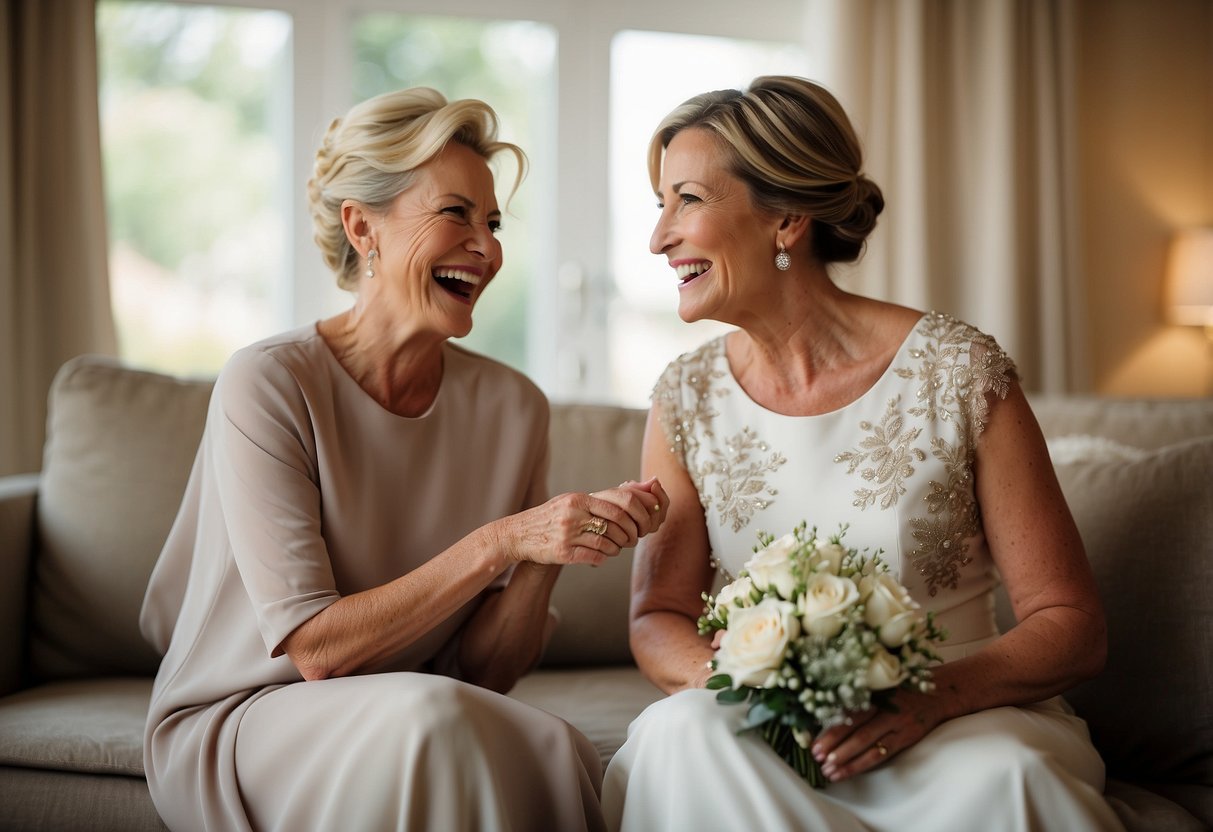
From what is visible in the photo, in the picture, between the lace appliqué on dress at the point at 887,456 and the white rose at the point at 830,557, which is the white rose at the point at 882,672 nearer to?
the white rose at the point at 830,557

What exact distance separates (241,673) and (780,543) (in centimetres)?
94

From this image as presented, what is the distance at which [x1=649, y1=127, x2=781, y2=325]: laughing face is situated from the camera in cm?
194

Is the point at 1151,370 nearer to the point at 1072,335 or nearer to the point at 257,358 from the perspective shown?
the point at 1072,335

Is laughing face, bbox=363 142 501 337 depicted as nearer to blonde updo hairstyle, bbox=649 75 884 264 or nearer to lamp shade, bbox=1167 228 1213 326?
blonde updo hairstyle, bbox=649 75 884 264

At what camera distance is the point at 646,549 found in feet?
6.69

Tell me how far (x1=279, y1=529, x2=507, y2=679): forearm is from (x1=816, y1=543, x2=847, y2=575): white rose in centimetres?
54

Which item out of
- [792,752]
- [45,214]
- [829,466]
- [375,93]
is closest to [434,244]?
[829,466]

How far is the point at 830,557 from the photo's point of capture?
145 centimetres

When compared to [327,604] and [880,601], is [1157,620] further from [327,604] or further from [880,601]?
[327,604]

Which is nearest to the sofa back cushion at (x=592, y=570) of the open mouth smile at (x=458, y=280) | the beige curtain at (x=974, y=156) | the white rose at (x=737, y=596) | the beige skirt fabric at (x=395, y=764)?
the open mouth smile at (x=458, y=280)

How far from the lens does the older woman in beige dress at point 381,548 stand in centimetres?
158

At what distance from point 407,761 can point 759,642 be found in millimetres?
527

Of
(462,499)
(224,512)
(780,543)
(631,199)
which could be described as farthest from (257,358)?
(631,199)

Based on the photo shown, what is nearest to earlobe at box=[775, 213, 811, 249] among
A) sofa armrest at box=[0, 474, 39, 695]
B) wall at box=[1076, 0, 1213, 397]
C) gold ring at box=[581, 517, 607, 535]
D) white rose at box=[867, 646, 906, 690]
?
gold ring at box=[581, 517, 607, 535]
